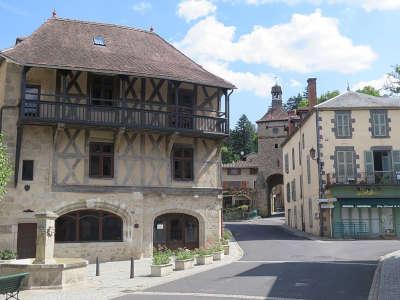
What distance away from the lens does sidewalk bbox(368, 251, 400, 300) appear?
11391mm

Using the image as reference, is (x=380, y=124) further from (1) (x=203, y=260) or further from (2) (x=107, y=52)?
(2) (x=107, y=52)

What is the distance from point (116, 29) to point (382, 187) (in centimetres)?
1807

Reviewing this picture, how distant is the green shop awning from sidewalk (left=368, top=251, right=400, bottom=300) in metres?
11.8

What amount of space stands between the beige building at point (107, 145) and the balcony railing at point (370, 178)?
10027mm

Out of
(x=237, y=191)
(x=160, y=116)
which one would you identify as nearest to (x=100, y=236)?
(x=160, y=116)

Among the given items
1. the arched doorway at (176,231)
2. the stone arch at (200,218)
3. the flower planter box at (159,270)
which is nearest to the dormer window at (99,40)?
the stone arch at (200,218)

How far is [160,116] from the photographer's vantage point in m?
22.7

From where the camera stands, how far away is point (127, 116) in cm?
2188

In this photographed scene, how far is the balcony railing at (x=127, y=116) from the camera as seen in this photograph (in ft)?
68.3

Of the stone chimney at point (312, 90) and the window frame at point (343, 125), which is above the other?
the stone chimney at point (312, 90)

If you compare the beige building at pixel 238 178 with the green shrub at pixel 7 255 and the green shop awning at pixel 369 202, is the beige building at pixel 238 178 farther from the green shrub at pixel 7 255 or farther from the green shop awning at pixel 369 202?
the green shrub at pixel 7 255

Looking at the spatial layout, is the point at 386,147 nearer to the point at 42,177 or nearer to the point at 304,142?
the point at 304,142

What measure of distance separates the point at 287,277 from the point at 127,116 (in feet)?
34.4

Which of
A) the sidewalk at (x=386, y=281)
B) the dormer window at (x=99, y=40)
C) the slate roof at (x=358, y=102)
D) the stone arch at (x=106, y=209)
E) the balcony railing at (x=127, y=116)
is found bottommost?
the sidewalk at (x=386, y=281)
